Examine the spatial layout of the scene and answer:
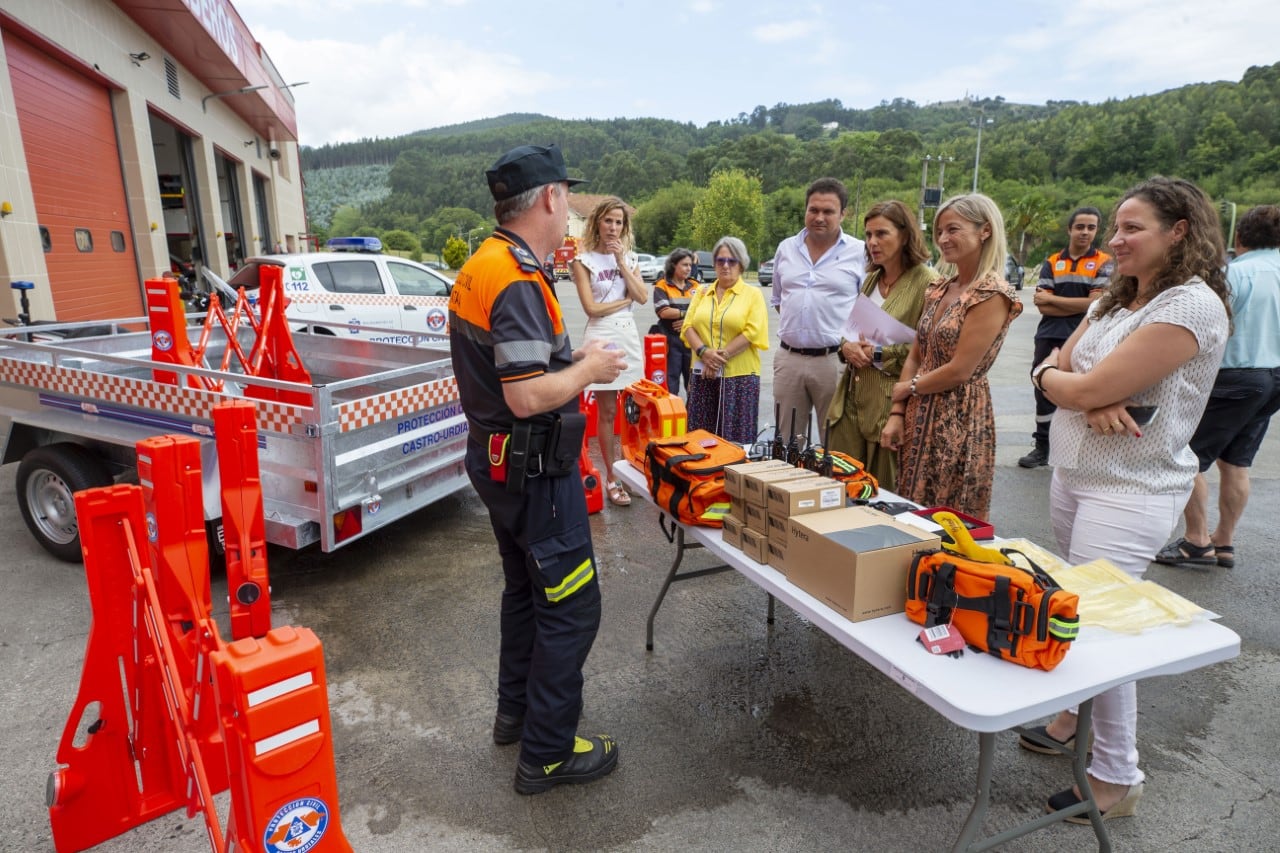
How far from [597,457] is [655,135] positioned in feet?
Answer: 432

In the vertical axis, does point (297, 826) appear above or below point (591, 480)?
above

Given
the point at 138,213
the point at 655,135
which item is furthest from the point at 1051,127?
the point at 138,213

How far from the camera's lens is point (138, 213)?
35.0ft

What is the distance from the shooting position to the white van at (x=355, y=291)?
8.62 m

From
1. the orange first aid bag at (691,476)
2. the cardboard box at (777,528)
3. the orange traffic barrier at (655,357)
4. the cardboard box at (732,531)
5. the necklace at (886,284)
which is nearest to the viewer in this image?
the cardboard box at (777,528)

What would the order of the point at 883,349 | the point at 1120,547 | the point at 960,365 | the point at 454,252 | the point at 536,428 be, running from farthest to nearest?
the point at 454,252
the point at 883,349
the point at 960,365
the point at 1120,547
the point at 536,428

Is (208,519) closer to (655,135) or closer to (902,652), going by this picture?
(902,652)

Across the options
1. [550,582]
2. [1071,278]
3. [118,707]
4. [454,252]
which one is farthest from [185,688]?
[454,252]

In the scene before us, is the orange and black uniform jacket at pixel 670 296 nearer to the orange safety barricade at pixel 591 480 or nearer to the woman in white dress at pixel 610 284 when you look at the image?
the orange safety barricade at pixel 591 480

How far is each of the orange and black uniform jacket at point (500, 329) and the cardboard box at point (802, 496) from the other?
0.72 metres

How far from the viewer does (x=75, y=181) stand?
9109 millimetres

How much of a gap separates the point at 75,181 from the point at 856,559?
36.6 ft

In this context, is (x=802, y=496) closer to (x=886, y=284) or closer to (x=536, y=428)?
(x=536, y=428)

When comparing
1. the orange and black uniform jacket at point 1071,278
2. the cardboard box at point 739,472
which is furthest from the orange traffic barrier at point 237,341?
the orange and black uniform jacket at point 1071,278
